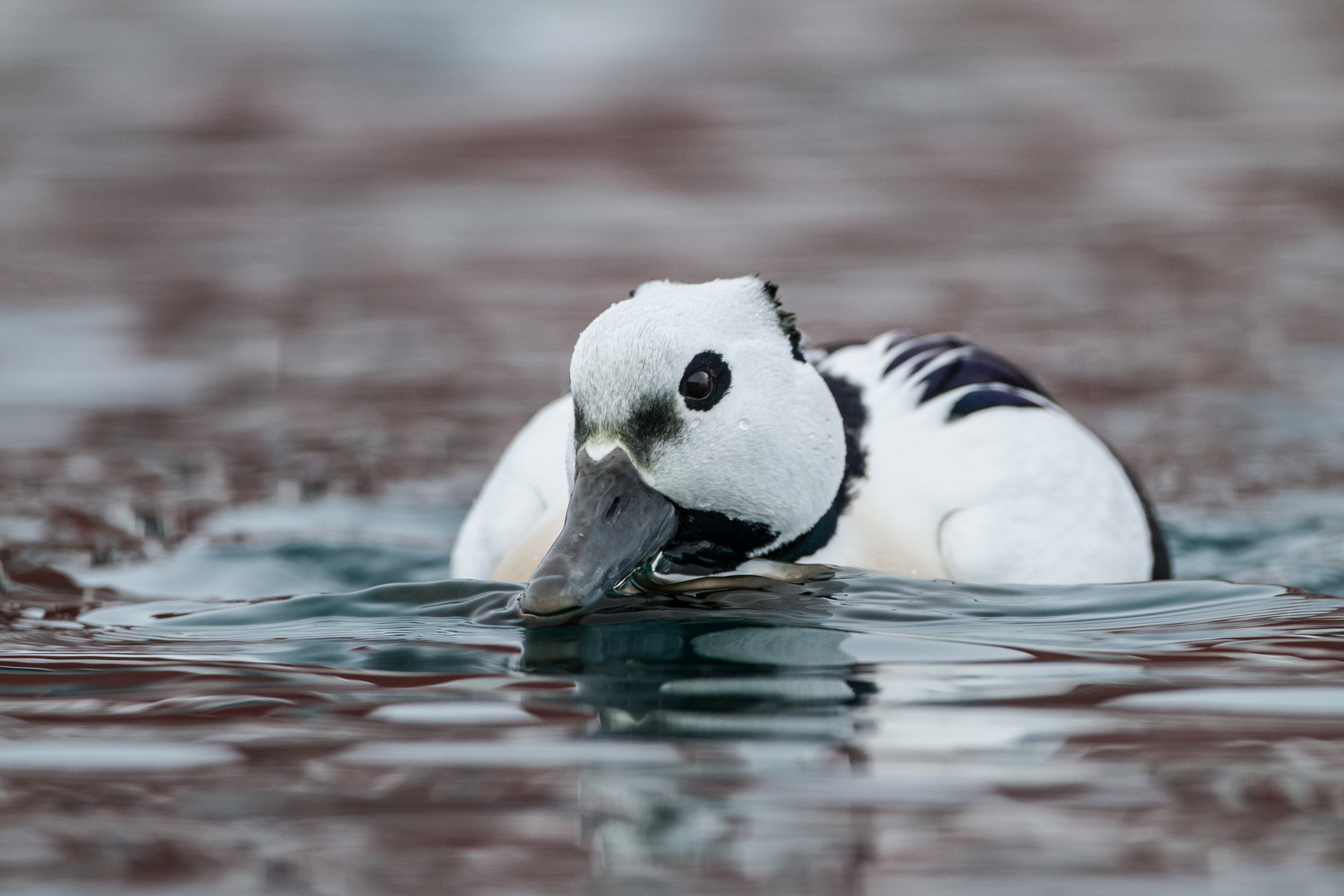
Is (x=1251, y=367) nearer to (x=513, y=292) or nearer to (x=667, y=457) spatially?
(x=513, y=292)

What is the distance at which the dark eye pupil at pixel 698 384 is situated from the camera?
3.84 metres

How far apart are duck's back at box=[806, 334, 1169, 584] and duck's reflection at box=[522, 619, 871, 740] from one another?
0.67 meters

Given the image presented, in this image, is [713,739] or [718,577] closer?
[713,739]

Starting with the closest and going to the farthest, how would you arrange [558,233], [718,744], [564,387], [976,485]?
[718,744] < [976,485] < [564,387] < [558,233]

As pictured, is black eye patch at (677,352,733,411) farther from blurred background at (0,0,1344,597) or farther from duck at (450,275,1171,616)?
blurred background at (0,0,1344,597)

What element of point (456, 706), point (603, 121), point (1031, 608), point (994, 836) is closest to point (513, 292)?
point (603, 121)

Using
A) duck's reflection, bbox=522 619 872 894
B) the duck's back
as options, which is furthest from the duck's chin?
duck's reflection, bbox=522 619 872 894

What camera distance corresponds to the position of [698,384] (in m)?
3.86

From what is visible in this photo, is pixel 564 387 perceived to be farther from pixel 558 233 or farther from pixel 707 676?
pixel 707 676

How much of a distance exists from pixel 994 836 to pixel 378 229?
958 centimetres

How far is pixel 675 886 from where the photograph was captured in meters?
2.33

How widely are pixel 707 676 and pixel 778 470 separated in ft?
2.55

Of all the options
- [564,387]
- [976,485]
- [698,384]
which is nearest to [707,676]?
[698,384]

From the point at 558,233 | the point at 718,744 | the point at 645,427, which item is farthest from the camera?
the point at 558,233
